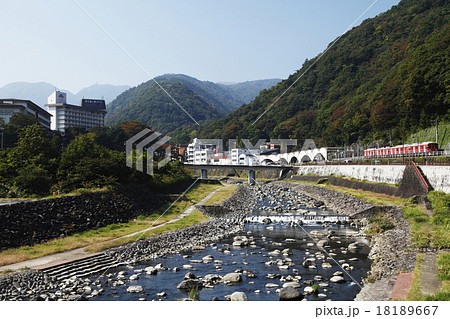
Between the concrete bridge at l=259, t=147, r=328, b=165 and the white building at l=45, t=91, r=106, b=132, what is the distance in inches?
2417

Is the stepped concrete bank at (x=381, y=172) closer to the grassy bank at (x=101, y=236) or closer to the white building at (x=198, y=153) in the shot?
the grassy bank at (x=101, y=236)

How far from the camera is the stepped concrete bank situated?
3551 centimetres

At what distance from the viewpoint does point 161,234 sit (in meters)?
28.1

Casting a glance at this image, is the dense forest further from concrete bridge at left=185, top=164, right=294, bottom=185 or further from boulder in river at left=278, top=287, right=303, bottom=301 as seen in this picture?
concrete bridge at left=185, top=164, right=294, bottom=185

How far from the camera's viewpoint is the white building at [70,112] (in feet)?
403

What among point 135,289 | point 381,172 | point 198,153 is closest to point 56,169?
point 135,289

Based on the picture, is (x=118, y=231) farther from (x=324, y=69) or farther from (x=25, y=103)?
(x=324, y=69)

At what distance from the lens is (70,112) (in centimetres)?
12612

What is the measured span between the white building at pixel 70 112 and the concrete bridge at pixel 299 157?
6140 centimetres

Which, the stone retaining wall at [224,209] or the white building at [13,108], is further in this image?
the white building at [13,108]

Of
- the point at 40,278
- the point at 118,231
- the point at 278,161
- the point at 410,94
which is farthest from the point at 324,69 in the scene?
the point at 40,278

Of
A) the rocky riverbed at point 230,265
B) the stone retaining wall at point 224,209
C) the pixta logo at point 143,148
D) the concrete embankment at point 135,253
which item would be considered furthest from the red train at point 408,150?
the pixta logo at point 143,148

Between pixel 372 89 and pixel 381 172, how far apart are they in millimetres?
65228

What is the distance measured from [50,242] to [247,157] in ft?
363
